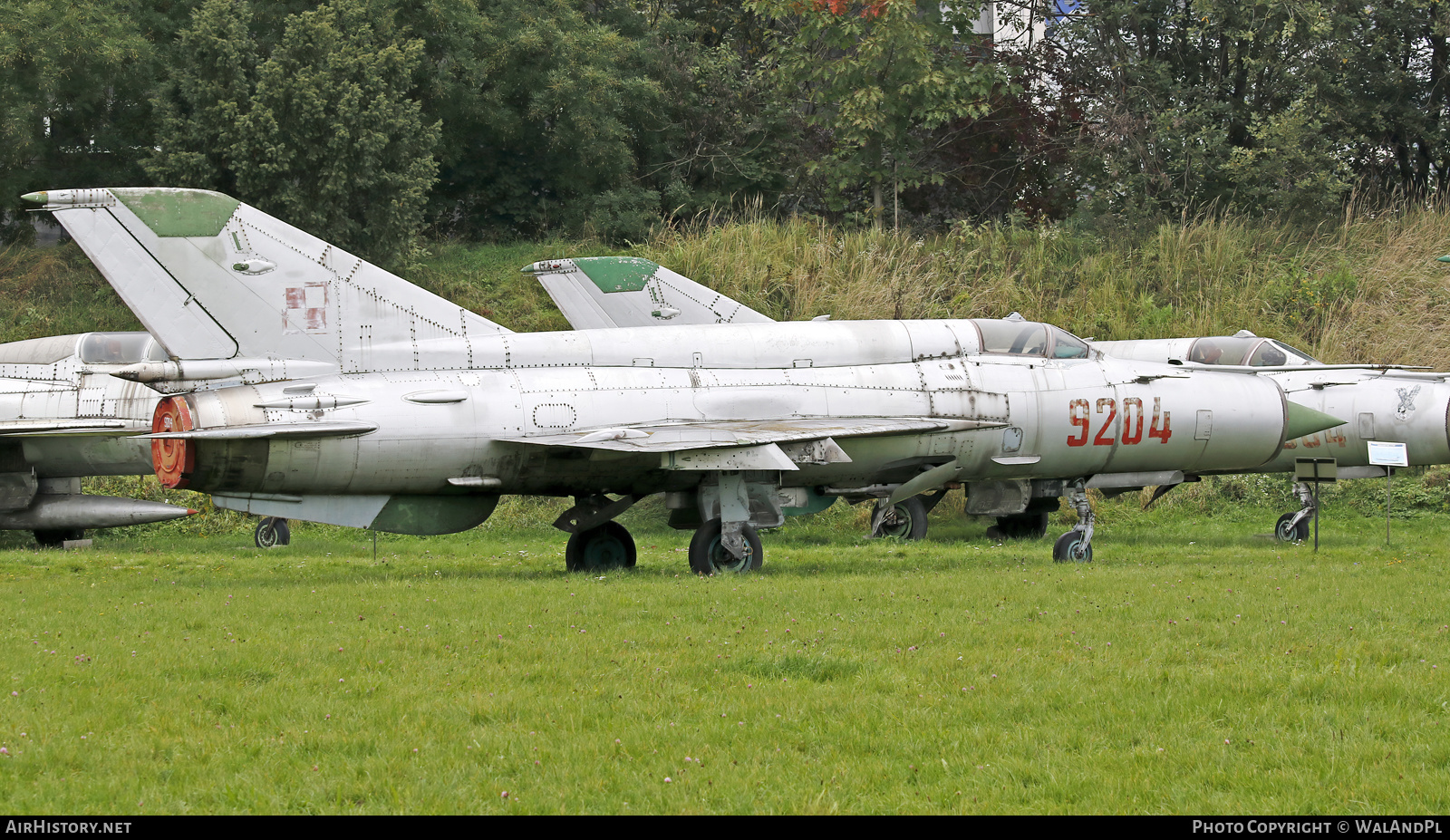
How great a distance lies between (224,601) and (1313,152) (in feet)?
82.9

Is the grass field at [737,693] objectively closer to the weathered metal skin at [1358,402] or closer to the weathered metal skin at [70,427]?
the weathered metal skin at [70,427]

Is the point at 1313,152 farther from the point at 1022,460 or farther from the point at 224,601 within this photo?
the point at 224,601

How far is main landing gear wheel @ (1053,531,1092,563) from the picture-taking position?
14266 millimetres

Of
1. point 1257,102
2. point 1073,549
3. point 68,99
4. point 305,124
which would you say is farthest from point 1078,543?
point 68,99

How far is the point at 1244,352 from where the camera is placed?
17.3m

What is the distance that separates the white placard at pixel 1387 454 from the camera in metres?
15.2

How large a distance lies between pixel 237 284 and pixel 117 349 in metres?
6.46

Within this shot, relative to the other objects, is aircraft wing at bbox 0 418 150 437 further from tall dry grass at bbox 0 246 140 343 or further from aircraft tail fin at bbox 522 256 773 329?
tall dry grass at bbox 0 246 140 343

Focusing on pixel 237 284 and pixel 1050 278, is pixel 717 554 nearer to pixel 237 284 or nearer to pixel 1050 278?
pixel 237 284

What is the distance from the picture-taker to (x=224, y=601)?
10.3 metres

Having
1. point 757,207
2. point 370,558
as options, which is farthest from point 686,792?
point 757,207

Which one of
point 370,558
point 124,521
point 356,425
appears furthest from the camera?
point 124,521

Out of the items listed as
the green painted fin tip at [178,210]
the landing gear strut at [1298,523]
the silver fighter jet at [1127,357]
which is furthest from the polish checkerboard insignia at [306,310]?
the landing gear strut at [1298,523]

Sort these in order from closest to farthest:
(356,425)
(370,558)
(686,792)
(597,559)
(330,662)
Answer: (686,792) < (330,662) < (356,425) < (597,559) < (370,558)
